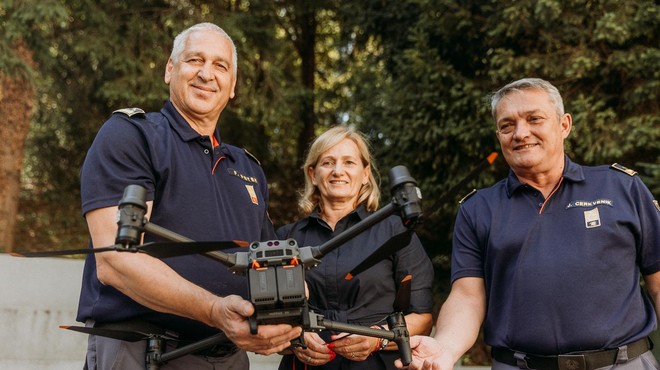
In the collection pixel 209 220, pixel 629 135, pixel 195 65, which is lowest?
pixel 209 220

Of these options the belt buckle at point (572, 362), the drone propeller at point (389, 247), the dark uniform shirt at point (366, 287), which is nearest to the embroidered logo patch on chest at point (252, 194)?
the dark uniform shirt at point (366, 287)

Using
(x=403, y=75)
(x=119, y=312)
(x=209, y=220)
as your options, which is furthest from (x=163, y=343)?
(x=403, y=75)

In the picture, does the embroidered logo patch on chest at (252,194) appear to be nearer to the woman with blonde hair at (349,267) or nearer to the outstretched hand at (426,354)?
the woman with blonde hair at (349,267)

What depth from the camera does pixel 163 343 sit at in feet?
7.61

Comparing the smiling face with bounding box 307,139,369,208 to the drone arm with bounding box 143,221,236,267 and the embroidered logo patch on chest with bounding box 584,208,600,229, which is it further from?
the drone arm with bounding box 143,221,236,267

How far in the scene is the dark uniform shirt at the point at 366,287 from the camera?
321 cm

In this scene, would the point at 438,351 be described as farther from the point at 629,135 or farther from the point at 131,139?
the point at 629,135

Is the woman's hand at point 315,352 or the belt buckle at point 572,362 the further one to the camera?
the woman's hand at point 315,352

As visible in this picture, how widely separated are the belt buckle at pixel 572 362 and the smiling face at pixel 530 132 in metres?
0.80

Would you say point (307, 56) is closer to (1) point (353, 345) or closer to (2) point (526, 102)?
(2) point (526, 102)

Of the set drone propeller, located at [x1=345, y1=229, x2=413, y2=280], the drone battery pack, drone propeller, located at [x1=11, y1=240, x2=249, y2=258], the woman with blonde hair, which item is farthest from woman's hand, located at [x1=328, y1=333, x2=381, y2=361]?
drone propeller, located at [x1=11, y1=240, x2=249, y2=258]

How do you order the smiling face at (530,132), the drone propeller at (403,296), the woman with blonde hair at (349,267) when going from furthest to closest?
the woman with blonde hair at (349,267) → the smiling face at (530,132) → the drone propeller at (403,296)

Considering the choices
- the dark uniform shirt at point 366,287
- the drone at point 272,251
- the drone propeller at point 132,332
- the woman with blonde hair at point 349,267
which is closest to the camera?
the drone at point 272,251

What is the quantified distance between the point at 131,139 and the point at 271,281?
2.91ft
